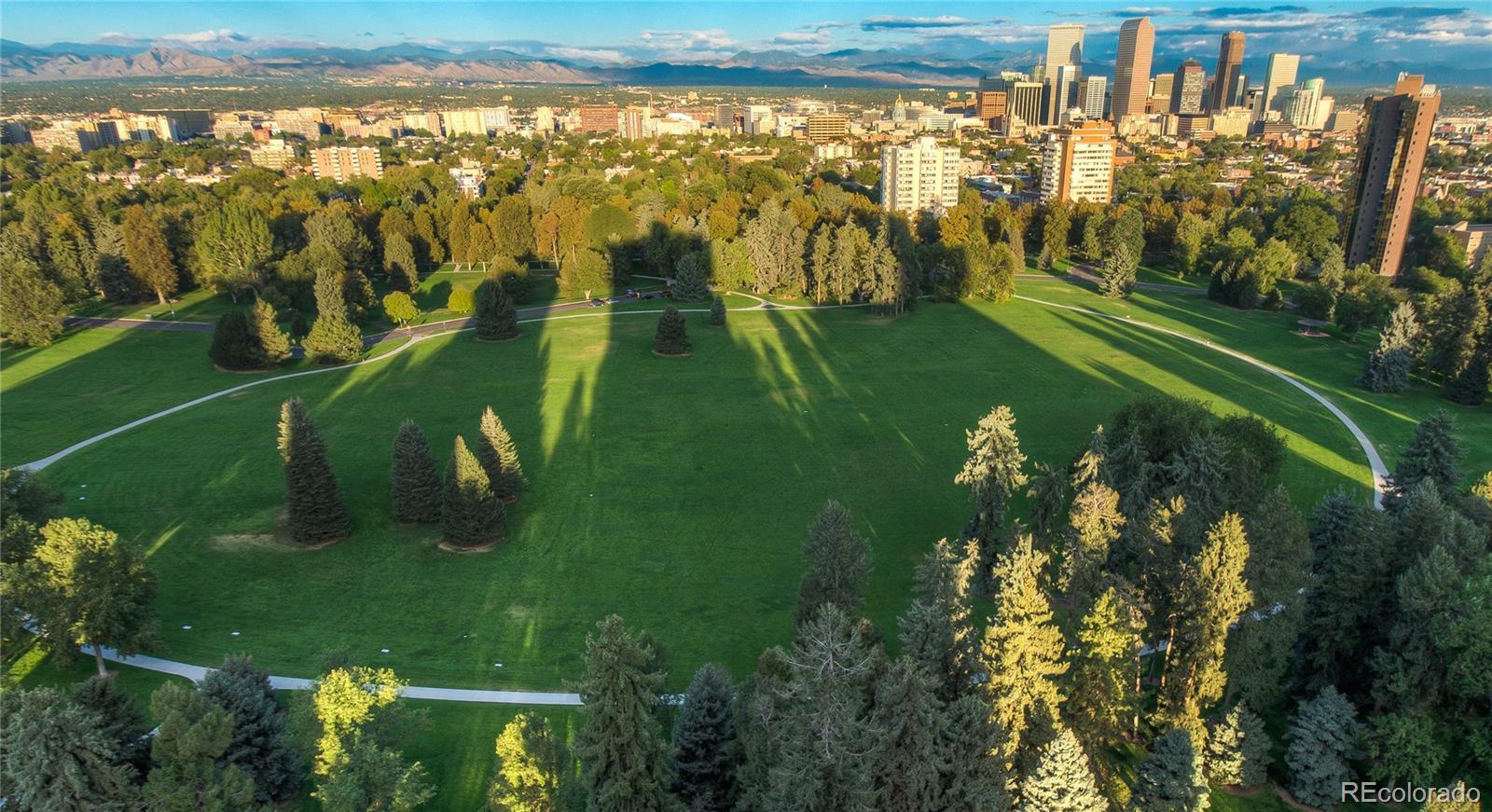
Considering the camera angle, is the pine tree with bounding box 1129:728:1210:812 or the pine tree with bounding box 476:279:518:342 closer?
the pine tree with bounding box 1129:728:1210:812

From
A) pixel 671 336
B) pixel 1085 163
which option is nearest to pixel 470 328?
pixel 671 336

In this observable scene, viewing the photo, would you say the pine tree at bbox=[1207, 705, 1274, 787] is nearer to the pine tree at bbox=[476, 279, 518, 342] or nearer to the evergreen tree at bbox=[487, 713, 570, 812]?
the evergreen tree at bbox=[487, 713, 570, 812]

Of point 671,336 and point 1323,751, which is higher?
point 671,336

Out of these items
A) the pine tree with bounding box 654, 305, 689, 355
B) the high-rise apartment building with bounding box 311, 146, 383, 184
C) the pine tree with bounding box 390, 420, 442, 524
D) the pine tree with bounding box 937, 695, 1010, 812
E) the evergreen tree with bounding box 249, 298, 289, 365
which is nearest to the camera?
the pine tree with bounding box 937, 695, 1010, 812

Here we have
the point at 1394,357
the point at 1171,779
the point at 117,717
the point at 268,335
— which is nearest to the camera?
the point at 1171,779

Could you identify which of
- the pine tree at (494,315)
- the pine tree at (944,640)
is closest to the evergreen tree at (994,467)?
the pine tree at (944,640)

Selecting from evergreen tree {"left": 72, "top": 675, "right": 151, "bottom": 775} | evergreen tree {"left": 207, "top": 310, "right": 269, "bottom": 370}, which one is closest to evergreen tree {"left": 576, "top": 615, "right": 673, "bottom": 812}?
evergreen tree {"left": 72, "top": 675, "right": 151, "bottom": 775}

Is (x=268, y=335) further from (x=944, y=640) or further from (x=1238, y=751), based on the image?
Answer: (x=1238, y=751)

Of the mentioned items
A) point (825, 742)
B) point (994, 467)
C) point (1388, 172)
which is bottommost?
point (994, 467)
